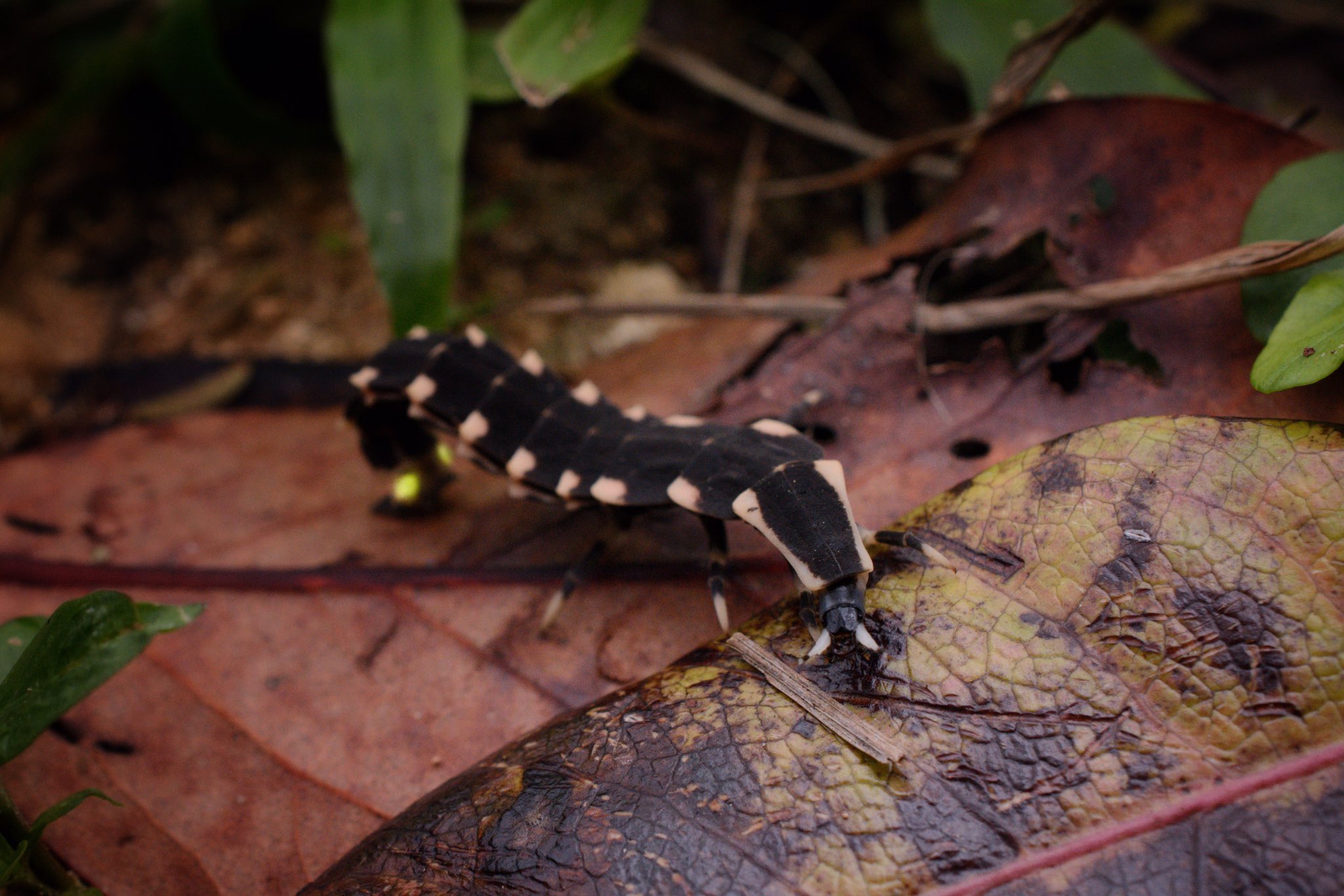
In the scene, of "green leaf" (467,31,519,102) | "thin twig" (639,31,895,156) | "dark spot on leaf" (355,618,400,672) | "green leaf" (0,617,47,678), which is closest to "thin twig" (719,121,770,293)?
"thin twig" (639,31,895,156)

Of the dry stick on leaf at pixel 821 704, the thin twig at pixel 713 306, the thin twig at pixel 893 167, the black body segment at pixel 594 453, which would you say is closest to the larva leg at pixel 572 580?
the black body segment at pixel 594 453

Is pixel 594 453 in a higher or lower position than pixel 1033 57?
lower

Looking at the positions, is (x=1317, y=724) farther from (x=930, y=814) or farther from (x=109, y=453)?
(x=109, y=453)

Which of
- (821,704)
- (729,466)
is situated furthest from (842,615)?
(729,466)

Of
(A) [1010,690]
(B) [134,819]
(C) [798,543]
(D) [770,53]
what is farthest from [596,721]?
(D) [770,53]

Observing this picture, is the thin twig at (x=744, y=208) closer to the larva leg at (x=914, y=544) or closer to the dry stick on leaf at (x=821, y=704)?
the larva leg at (x=914, y=544)

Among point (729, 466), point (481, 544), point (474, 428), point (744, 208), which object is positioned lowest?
point (481, 544)

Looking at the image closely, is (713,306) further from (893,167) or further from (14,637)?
(14,637)
